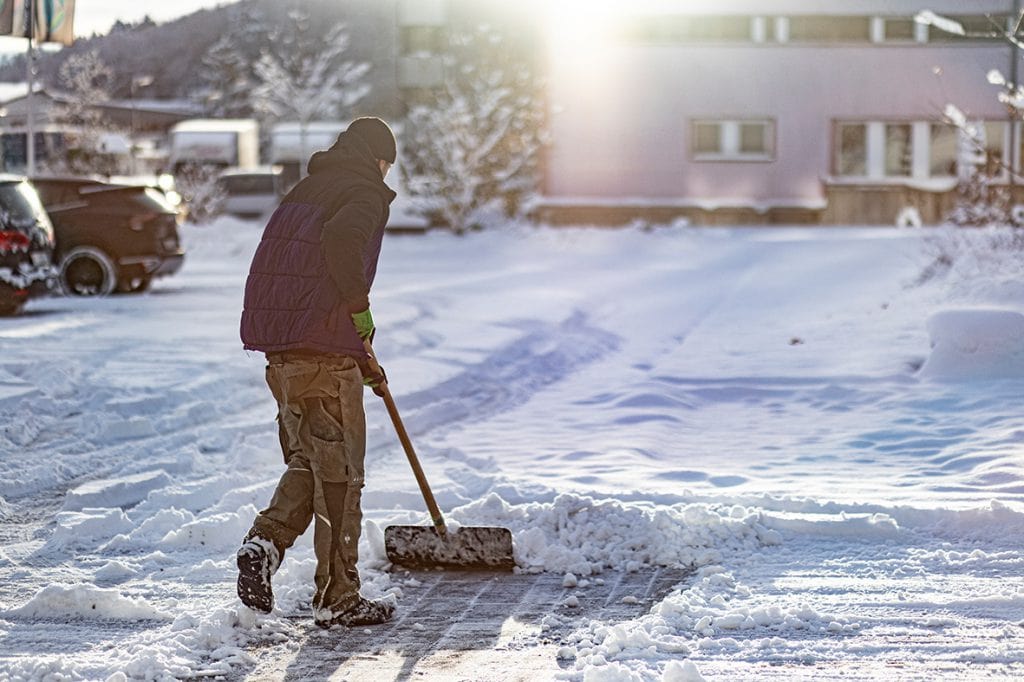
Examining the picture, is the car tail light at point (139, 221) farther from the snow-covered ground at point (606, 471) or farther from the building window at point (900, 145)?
the building window at point (900, 145)

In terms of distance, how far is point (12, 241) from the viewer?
15.4 meters

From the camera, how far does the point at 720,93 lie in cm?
3744

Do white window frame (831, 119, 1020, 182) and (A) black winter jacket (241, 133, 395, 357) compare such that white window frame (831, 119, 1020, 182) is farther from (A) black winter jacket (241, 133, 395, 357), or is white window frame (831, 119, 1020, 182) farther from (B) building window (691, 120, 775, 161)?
(A) black winter jacket (241, 133, 395, 357)

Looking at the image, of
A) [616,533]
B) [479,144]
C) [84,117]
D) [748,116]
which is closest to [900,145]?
[748,116]

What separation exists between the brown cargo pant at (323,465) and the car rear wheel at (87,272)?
13.8 m

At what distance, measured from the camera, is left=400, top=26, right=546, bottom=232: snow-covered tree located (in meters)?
34.9

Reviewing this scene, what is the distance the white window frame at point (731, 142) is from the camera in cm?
3747

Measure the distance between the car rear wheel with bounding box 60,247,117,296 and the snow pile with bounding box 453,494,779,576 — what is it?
12705mm

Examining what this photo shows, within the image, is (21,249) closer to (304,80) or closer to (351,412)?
(351,412)

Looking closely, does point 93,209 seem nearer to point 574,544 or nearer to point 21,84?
point 574,544

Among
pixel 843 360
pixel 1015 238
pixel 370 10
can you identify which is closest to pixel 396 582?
pixel 843 360

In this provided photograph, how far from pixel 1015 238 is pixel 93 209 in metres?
10.5

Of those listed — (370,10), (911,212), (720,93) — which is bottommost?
(911,212)

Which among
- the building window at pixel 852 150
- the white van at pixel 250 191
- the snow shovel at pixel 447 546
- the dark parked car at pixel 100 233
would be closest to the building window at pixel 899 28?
the building window at pixel 852 150
